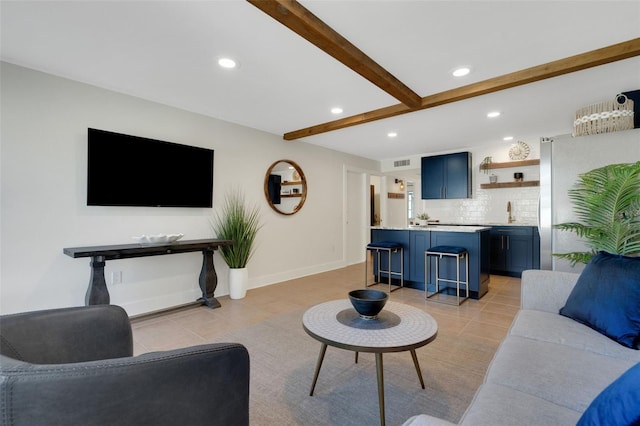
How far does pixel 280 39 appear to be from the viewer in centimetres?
219

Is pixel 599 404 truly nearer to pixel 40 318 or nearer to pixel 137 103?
pixel 40 318

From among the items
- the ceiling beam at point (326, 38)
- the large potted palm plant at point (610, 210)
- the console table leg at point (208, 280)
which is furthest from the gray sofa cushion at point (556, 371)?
the console table leg at point (208, 280)

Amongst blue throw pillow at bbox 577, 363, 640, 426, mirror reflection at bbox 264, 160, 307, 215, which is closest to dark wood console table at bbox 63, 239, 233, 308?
mirror reflection at bbox 264, 160, 307, 215

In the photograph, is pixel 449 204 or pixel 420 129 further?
pixel 449 204

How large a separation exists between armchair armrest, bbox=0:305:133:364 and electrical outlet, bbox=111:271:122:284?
1991 millimetres

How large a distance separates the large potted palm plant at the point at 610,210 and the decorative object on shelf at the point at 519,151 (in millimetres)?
3068

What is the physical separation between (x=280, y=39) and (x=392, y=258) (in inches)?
137

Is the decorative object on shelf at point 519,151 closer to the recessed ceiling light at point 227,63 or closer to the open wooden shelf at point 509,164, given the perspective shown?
the open wooden shelf at point 509,164

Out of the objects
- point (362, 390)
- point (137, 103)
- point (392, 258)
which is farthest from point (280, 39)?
point (392, 258)

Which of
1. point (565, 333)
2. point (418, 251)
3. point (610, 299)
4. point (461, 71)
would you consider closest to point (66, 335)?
point (565, 333)

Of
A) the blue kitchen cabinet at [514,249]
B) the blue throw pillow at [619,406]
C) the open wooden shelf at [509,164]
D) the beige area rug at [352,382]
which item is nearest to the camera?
the blue throw pillow at [619,406]

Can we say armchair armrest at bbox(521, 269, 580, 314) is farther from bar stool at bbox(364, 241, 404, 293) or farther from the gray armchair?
bar stool at bbox(364, 241, 404, 293)

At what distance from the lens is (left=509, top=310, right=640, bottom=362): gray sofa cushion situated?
1.40m

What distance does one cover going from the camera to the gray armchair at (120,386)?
0.68 metres
